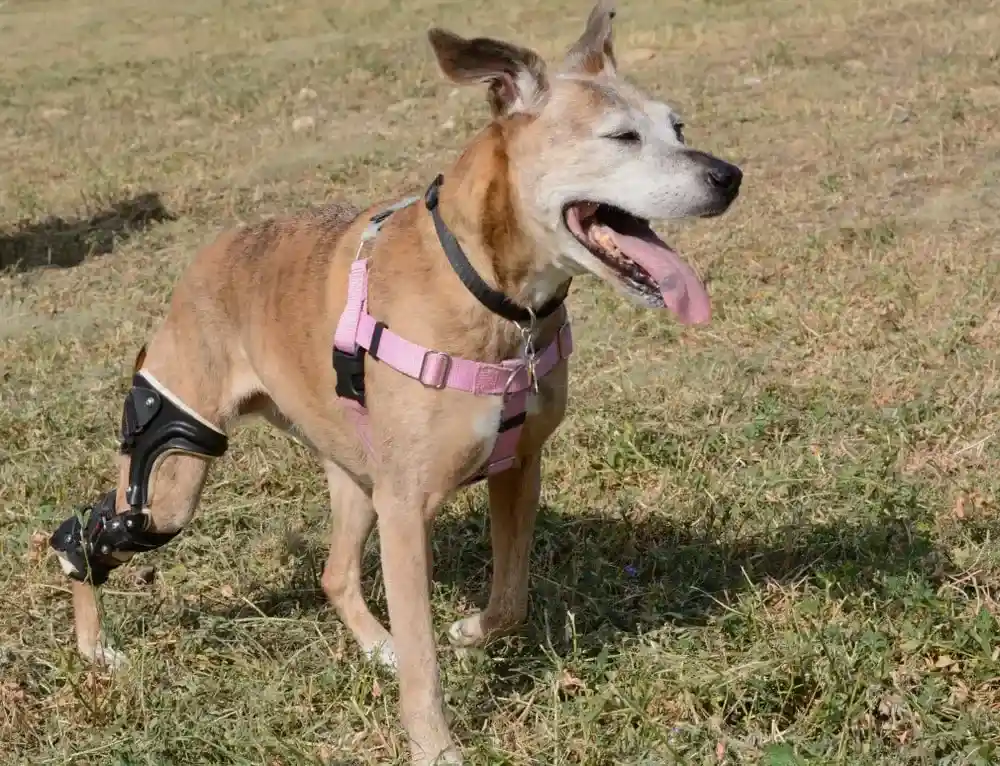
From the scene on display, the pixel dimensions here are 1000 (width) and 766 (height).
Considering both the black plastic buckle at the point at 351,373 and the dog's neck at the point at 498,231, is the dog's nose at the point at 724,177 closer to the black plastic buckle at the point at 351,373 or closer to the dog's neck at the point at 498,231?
the dog's neck at the point at 498,231

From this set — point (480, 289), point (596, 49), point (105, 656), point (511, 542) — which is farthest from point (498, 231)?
point (105, 656)

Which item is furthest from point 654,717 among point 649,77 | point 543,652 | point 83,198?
point 649,77

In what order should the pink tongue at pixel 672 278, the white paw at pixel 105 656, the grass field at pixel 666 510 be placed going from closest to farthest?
the pink tongue at pixel 672 278 < the grass field at pixel 666 510 < the white paw at pixel 105 656

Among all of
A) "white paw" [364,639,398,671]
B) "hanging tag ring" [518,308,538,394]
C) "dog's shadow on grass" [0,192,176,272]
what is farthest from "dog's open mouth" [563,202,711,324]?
"dog's shadow on grass" [0,192,176,272]

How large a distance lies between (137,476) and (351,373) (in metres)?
0.97

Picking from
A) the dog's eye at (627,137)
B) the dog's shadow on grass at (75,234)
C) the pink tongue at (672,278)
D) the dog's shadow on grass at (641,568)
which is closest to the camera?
the pink tongue at (672,278)

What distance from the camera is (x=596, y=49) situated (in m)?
3.50

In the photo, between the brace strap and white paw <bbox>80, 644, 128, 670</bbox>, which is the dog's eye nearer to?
the brace strap

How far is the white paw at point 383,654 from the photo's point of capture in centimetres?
378

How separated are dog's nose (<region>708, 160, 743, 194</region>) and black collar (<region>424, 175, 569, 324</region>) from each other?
506mm

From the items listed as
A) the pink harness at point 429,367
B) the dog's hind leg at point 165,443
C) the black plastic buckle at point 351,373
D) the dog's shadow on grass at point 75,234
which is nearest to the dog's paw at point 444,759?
the pink harness at point 429,367

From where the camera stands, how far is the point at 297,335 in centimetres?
351

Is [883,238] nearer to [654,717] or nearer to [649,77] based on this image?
[654,717]

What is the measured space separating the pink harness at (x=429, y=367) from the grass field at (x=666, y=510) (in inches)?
33.3
